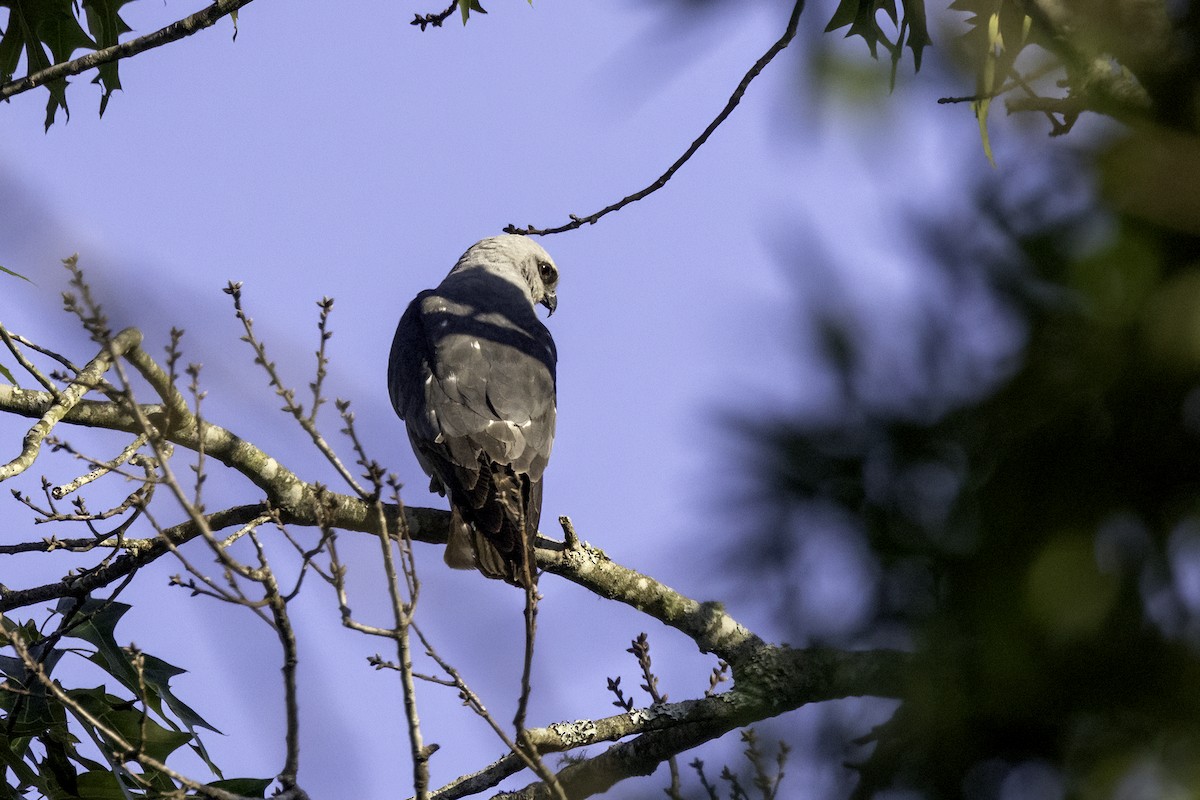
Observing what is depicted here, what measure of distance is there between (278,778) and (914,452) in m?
1.41

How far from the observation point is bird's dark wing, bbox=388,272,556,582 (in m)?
4.43

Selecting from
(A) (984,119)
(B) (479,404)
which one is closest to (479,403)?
(B) (479,404)

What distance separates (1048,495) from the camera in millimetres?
1190

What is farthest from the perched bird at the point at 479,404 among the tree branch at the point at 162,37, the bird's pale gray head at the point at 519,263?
the tree branch at the point at 162,37

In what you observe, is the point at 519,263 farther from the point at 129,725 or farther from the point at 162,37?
the point at 129,725

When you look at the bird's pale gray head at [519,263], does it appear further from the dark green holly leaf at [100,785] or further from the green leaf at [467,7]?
the dark green holly leaf at [100,785]

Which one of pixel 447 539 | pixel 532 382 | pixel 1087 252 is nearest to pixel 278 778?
pixel 1087 252

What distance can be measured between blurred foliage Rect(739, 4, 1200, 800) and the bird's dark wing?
9.59 feet

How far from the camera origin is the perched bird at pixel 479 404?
4280mm

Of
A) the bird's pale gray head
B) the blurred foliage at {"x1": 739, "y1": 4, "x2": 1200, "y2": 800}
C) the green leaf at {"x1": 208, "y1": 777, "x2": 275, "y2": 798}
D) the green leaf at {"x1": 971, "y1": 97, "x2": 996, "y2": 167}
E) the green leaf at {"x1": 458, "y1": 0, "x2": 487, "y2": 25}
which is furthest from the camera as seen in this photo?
the bird's pale gray head

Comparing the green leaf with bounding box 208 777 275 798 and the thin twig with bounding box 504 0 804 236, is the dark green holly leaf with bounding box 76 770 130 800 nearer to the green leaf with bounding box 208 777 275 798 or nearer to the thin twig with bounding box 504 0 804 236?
the green leaf with bounding box 208 777 275 798

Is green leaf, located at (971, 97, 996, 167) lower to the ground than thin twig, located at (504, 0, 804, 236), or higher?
lower

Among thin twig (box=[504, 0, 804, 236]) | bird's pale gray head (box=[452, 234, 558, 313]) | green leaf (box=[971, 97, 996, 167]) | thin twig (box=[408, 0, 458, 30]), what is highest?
bird's pale gray head (box=[452, 234, 558, 313])

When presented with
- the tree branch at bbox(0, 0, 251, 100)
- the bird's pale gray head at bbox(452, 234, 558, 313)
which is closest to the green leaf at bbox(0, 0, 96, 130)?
the tree branch at bbox(0, 0, 251, 100)
